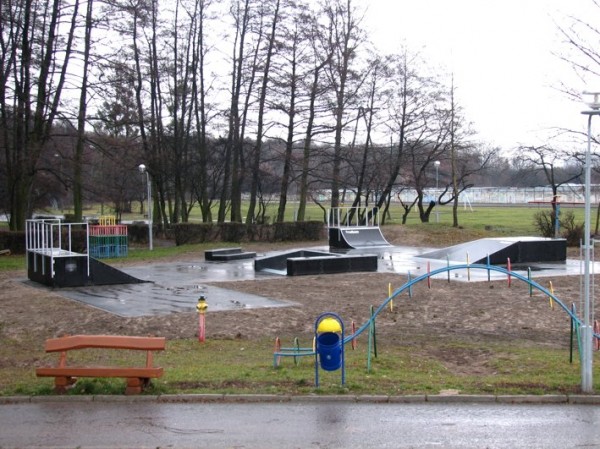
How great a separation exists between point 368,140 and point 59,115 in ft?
65.5

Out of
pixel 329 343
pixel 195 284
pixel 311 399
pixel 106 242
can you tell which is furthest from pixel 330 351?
pixel 106 242

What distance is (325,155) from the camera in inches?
1662

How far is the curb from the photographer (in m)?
8.23

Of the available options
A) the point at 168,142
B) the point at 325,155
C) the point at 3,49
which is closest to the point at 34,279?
the point at 3,49

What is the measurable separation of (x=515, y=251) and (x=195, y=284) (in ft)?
37.8

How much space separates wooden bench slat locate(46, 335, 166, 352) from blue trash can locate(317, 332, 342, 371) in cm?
201

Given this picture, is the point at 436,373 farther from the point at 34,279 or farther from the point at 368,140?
the point at 368,140

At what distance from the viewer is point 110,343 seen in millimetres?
8852

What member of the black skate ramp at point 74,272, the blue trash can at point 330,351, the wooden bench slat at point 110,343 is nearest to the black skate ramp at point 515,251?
the black skate ramp at point 74,272

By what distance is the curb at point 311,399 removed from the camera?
8.23 metres

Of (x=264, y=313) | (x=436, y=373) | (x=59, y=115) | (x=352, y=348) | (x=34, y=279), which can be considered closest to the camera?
(x=436, y=373)

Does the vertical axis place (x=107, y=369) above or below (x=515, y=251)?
below

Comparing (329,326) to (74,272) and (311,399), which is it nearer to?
(311,399)

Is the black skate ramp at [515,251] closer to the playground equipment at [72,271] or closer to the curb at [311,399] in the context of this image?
the playground equipment at [72,271]
